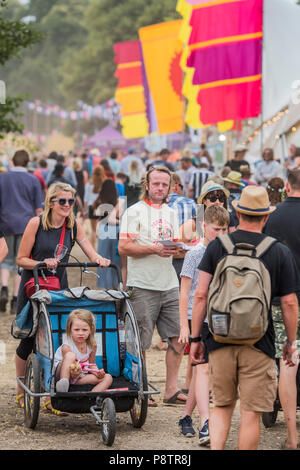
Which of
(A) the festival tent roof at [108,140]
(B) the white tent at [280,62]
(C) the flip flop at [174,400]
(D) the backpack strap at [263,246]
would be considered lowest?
(C) the flip flop at [174,400]

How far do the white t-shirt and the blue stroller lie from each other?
313mm

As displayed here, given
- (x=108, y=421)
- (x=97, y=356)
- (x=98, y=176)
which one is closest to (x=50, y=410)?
(x=97, y=356)

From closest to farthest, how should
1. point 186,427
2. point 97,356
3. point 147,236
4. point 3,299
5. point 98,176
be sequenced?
point 186,427 → point 97,356 → point 147,236 → point 3,299 → point 98,176

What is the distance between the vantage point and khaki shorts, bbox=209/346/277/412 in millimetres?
4684

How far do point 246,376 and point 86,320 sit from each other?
1767 millimetres

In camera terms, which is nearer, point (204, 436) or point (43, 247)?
point (204, 436)

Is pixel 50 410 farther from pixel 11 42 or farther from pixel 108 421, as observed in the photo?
pixel 11 42

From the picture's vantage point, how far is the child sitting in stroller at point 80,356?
604cm

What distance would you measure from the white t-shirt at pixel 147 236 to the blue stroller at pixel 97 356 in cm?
31

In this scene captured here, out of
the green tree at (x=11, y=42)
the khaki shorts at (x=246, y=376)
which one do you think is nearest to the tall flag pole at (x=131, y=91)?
the green tree at (x=11, y=42)

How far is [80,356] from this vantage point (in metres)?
6.20

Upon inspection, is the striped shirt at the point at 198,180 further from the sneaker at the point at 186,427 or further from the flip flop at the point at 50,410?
the sneaker at the point at 186,427
